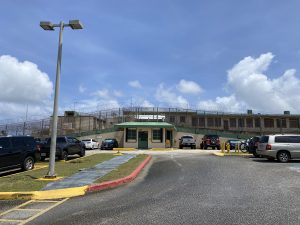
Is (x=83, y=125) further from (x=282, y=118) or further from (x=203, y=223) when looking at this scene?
(x=203, y=223)

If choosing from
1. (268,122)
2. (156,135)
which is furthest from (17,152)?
(268,122)

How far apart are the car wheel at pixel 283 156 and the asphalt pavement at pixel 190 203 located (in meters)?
7.79

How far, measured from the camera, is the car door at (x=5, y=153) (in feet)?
46.6

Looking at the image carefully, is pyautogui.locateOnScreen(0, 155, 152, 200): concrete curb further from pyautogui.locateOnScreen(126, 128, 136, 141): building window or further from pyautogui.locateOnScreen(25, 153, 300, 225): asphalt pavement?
pyautogui.locateOnScreen(126, 128, 136, 141): building window

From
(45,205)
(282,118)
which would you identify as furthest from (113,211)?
(282,118)

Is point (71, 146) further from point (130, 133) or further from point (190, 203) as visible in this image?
point (130, 133)

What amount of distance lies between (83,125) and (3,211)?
47.1 metres

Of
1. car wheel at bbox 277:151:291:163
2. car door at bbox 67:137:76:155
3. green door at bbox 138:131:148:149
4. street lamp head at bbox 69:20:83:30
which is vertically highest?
street lamp head at bbox 69:20:83:30

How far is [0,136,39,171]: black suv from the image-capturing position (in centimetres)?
1445

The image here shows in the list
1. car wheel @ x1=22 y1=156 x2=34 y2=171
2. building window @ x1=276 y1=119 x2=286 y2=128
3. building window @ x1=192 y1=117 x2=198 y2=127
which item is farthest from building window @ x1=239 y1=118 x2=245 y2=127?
car wheel @ x1=22 y1=156 x2=34 y2=171

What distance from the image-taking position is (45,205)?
842cm

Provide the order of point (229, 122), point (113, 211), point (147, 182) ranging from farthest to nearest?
1. point (229, 122)
2. point (147, 182)
3. point (113, 211)

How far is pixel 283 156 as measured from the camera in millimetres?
19766

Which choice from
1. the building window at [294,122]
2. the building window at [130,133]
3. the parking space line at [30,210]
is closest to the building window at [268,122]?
the building window at [294,122]
